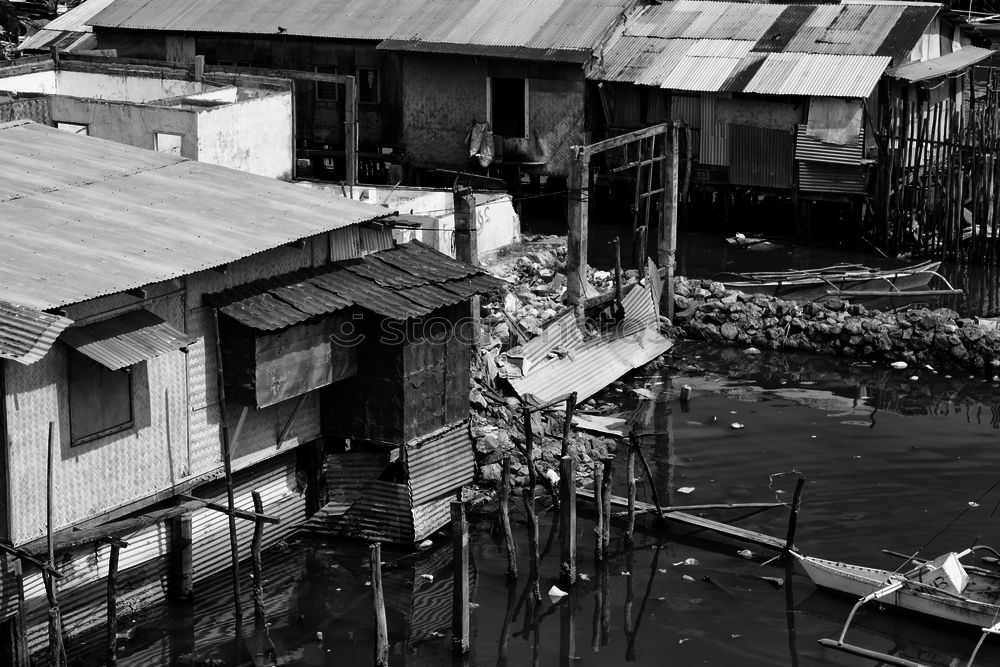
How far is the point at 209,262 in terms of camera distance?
1603 cm

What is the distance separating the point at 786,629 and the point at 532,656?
2.92 metres

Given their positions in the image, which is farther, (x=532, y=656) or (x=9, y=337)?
(x=532, y=656)

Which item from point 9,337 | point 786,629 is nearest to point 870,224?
point 786,629

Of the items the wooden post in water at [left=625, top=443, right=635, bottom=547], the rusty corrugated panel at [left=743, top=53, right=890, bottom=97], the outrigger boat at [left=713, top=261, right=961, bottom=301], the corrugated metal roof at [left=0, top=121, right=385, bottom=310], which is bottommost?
the wooden post in water at [left=625, top=443, right=635, bottom=547]

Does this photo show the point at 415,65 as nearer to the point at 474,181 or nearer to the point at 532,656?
the point at 474,181

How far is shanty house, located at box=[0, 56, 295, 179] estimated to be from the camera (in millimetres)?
23953

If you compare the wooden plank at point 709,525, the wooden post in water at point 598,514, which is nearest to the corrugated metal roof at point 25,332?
the wooden post in water at point 598,514

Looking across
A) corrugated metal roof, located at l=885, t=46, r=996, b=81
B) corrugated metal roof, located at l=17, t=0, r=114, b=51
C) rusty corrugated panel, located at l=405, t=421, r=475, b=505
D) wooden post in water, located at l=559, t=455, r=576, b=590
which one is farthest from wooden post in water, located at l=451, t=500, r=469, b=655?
corrugated metal roof, located at l=17, t=0, r=114, b=51

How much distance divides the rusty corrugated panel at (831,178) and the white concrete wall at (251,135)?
1145cm

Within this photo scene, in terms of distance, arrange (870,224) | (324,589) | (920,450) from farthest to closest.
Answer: (870,224)
(920,450)
(324,589)

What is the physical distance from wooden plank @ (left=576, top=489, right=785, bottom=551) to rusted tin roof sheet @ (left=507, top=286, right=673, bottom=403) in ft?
8.53

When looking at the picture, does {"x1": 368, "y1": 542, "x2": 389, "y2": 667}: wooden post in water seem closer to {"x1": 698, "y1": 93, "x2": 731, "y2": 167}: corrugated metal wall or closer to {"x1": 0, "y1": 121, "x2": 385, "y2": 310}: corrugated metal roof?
{"x1": 0, "y1": 121, "x2": 385, "y2": 310}: corrugated metal roof

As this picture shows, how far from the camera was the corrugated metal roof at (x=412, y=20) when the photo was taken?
104 feet

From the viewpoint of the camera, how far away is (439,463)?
60.4 ft
